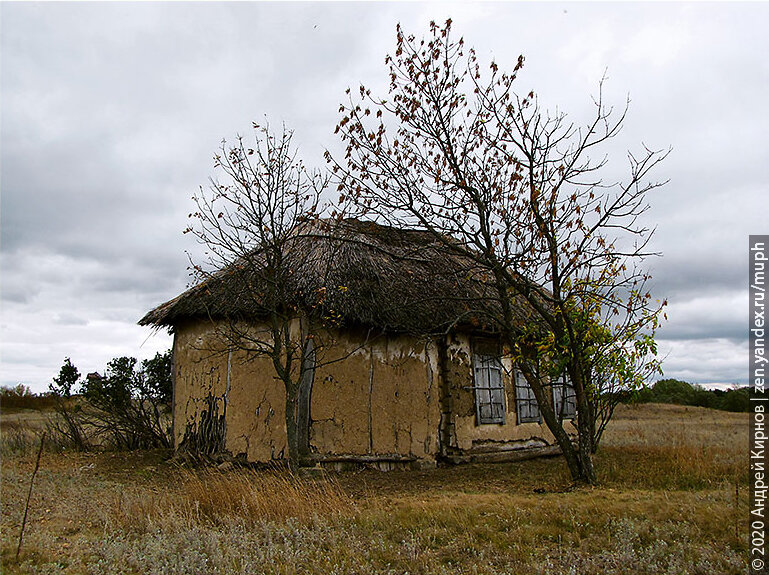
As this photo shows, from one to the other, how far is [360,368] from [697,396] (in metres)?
21.8

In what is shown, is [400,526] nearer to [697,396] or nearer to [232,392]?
[232,392]

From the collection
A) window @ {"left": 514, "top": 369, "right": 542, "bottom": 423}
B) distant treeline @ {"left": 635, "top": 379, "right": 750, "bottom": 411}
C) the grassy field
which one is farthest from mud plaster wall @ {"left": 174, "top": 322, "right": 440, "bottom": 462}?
distant treeline @ {"left": 635, "top": 379, "right": 750, "bottom": 411}

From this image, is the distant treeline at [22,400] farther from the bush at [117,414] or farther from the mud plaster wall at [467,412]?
the mud plaster wall at [467,412]

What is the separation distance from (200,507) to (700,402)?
2460 cm

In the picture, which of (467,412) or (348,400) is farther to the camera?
(467,412)

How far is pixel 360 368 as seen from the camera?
890 cm

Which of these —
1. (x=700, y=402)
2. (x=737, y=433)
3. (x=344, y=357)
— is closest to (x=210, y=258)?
(x=344, y=357)

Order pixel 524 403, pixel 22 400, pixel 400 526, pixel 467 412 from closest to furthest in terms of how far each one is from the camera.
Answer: pixel 400 526 → pixel 467 412 → pixel 524 403 → pixel 22 400

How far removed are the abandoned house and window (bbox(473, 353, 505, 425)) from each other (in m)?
0.02

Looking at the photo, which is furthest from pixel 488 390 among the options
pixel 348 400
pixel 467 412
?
pixel 348 400

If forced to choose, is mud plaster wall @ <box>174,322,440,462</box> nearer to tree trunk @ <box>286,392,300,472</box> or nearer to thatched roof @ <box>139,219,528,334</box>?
thatched roof @ <box>139,219,528,334</box>

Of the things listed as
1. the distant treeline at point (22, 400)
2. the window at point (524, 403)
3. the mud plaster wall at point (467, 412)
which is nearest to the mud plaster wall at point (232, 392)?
the mud plaster wall at point (467, 412)

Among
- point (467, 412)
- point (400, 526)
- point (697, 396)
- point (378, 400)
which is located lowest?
point (697, 396)

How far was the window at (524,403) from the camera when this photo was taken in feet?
34.4
